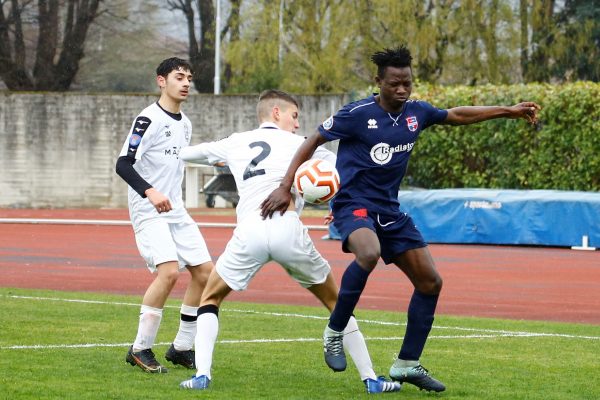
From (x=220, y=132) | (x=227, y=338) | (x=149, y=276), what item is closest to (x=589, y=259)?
(x=149, y=276)

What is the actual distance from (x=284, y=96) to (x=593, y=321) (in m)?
6.42

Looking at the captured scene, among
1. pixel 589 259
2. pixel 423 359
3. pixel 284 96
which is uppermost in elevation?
pixel 284 96

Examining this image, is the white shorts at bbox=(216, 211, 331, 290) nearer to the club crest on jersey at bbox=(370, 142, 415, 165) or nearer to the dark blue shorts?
the dark blue shorts

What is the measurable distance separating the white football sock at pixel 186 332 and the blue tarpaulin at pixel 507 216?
15.9 meters

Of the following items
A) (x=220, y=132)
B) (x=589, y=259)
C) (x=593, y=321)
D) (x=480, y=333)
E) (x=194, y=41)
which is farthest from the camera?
(x=194, y=41)

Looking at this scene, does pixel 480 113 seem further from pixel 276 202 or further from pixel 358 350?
pixel 358 350

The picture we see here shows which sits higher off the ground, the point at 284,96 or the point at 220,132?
the point at 284,96

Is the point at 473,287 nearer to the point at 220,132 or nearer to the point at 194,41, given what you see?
the point at 220,132

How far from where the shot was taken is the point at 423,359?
9609mm

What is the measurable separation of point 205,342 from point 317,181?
1.23 meters

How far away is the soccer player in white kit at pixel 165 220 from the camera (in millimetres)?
8961

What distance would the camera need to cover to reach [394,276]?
18.4m

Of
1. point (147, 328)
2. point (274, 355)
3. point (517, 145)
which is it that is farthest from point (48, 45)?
point (147, 328)

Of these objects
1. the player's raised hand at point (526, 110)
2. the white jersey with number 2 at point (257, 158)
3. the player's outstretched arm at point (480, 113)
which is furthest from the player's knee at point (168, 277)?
the player's raised hand at point (526, 110)
